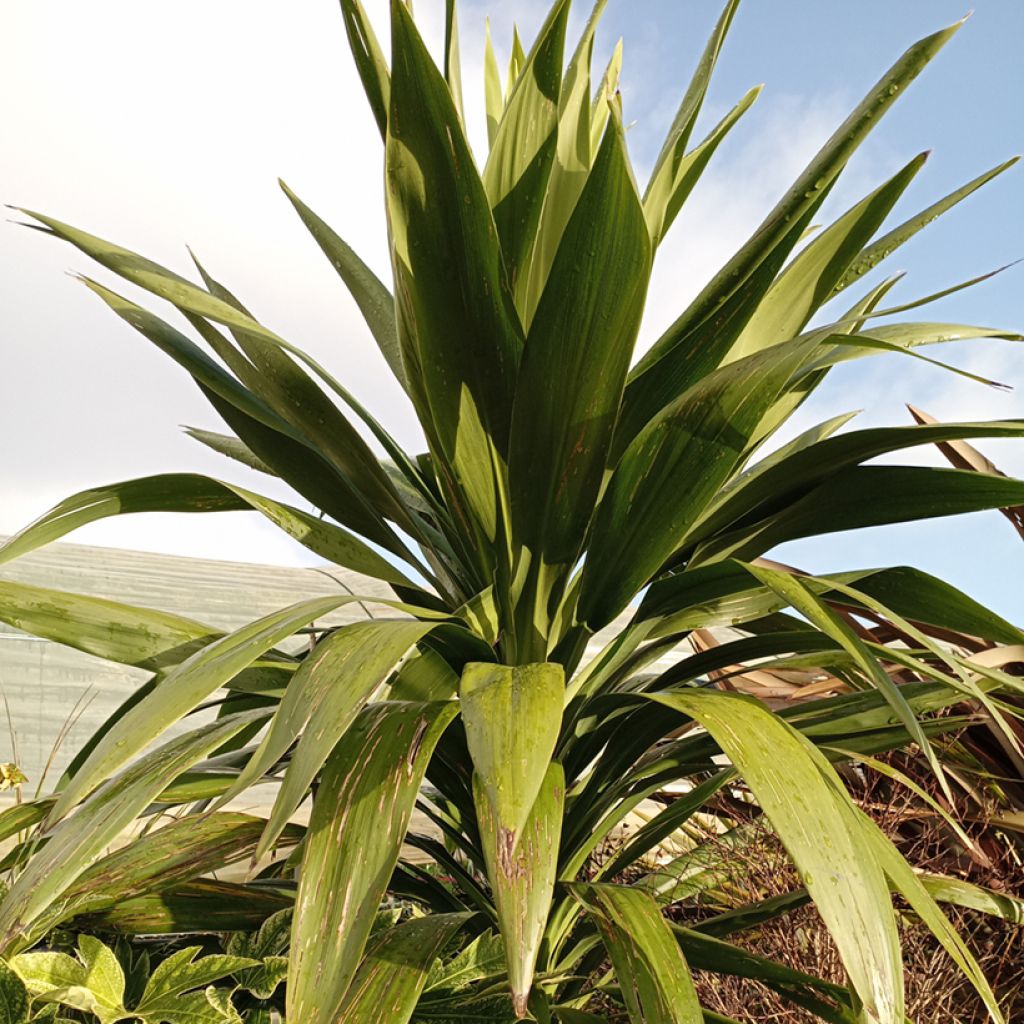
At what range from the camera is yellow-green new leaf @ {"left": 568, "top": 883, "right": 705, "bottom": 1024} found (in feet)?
2.15

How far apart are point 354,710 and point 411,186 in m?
0.40

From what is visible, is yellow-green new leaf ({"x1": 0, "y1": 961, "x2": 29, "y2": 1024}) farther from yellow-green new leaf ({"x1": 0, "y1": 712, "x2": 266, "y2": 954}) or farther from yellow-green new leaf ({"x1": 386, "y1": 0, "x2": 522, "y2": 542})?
yellow-green new leaf ({"x1": 386, "y1": 0, "x2": 522, "y2": 542})

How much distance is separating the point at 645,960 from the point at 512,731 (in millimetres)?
210

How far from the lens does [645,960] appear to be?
2.25 ft

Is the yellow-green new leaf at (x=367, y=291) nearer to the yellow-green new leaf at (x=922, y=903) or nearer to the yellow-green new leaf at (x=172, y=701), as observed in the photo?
the yellow-green new leaf at (x=172, y=701)

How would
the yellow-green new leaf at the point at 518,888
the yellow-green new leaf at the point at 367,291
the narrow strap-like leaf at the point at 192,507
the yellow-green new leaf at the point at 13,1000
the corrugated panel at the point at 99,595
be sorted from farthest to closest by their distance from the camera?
the corrugated panel at the point at 99,595 < the yellow-green new leaf at the point at 367,291 < the narrow strap-like leaf at the point at 192,507 < the yellow-green new leaf at the point at 13,1000 < the yellow-green new leaf at the point at 518,888

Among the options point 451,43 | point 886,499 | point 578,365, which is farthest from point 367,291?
point 886,499

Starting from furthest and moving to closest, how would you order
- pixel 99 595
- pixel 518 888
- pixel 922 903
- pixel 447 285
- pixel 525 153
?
pixel 99 595 → pixel 525 153 → pixel 447 285 → pixel 922 903 → pixel 518 888

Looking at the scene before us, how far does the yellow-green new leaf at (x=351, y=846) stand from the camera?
0.58 metres

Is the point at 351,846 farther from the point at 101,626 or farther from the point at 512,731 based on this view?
the point at 101,626

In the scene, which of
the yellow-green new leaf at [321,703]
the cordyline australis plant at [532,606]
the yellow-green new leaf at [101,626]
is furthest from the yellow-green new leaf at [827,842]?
the yellow-green new leaf at [101,626]

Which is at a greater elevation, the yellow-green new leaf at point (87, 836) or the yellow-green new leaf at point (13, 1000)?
the yellow-green new leaf at point (87, 836)

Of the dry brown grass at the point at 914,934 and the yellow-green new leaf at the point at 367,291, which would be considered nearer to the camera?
the dry brown grass at the point at 914,934

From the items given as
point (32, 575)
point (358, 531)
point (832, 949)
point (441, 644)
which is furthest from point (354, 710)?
point (32, 575)
